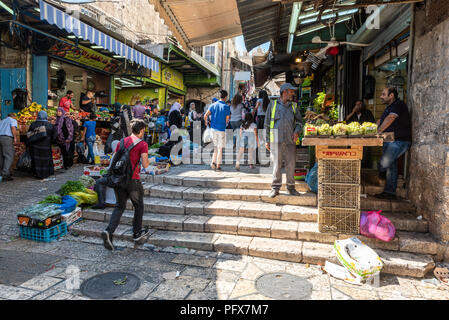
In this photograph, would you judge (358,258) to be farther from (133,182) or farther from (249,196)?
(133,182)

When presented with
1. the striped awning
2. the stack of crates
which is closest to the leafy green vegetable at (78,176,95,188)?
the striped awning

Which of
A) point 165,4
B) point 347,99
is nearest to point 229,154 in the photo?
point 347,99

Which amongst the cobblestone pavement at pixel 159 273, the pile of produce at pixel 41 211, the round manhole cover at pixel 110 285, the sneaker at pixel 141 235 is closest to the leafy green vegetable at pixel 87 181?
the pile of produce at pixel 41 211

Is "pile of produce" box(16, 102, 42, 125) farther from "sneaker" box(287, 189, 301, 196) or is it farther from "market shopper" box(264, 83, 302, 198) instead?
"sneaker" box(287, 189, 301, 196)

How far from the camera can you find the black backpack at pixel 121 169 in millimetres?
4297

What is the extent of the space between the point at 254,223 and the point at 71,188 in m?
3.80

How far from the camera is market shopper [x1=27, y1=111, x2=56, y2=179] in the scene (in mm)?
7938

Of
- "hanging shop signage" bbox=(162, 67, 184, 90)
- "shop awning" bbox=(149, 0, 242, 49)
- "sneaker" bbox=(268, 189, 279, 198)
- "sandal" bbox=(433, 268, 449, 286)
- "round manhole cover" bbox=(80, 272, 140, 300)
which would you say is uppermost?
"hanging shop signage" bbox=(162, 67, 184, 90)

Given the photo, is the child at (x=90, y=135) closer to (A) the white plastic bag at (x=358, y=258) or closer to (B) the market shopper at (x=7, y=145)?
(B) the market shopper at (x=7, y=145)

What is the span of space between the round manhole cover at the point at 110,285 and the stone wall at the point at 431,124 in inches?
170

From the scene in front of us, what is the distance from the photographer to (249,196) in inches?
223

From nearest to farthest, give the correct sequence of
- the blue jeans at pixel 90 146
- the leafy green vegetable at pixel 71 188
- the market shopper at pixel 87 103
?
the leafy green vegetable at pixel 71 188 < the blue jeans at pixel 90 146 < the market shopper at pixel 87 103

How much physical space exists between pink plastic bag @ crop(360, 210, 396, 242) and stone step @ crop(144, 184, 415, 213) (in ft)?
2.29

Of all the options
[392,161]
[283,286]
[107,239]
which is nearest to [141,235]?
[107,239]
